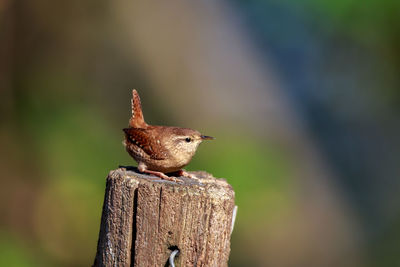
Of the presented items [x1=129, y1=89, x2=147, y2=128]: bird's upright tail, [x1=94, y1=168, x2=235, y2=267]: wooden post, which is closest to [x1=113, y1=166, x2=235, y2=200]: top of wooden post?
[x1=94, y1=168, x2=235, y2=267]: wooden post

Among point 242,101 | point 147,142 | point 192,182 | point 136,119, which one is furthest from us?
point 242,101

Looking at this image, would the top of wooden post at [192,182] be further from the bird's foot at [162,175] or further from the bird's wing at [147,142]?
the bird's wing at [147,142]

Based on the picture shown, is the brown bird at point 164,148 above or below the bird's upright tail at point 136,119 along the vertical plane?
below

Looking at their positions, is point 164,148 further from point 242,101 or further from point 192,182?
point 242,101

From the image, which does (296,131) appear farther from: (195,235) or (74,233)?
(195,235)

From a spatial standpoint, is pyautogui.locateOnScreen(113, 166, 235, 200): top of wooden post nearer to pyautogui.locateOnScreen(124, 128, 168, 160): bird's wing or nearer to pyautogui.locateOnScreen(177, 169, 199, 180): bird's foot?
pyautogui.locateOnScreen(177, 169, 199, 180): bird's foot

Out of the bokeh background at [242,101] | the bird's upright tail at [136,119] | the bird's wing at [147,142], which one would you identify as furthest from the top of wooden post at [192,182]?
the bokeh background at [242,101]

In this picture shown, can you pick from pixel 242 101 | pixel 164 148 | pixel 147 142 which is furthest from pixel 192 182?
pixel 242 101
